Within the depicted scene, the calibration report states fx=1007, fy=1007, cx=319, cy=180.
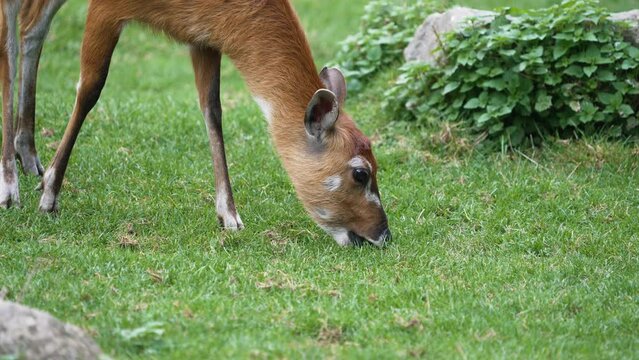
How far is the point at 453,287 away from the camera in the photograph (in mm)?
6078

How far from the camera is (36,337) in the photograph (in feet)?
14.4

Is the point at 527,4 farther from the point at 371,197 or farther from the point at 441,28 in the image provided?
the point at 371,197

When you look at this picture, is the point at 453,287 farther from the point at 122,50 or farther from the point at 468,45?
the point at 122,50

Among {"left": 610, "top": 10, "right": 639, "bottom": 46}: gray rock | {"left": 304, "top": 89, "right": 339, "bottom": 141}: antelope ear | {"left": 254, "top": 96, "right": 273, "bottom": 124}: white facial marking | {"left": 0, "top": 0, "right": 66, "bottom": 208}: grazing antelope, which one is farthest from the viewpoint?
{"left": 610, "top": 10, "right": 639, "bottom": 46}: gray rock

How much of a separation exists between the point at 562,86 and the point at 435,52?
127cm

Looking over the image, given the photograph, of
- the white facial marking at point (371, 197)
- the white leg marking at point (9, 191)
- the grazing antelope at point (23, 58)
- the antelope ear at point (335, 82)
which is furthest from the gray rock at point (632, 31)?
the white leg marking at point (9, 191)

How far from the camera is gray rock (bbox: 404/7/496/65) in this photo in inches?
369

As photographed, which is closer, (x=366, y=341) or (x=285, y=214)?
(x=366, y=341)

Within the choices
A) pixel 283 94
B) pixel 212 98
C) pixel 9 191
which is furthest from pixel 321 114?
pixel 9 191

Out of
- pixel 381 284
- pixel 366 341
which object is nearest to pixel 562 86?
pixel 381 284

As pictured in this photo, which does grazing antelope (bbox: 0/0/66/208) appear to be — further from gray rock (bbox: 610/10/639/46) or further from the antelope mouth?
gray rock (bbox: 610/10/639/46)

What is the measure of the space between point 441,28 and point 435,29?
0.07 meters

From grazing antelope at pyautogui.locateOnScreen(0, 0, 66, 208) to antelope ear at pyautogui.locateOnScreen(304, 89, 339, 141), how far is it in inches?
91.3

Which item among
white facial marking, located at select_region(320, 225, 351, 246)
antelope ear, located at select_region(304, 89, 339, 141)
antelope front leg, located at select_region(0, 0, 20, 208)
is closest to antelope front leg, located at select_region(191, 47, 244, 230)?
white facial marking, located at select_region(320, 225, 351, 246)
